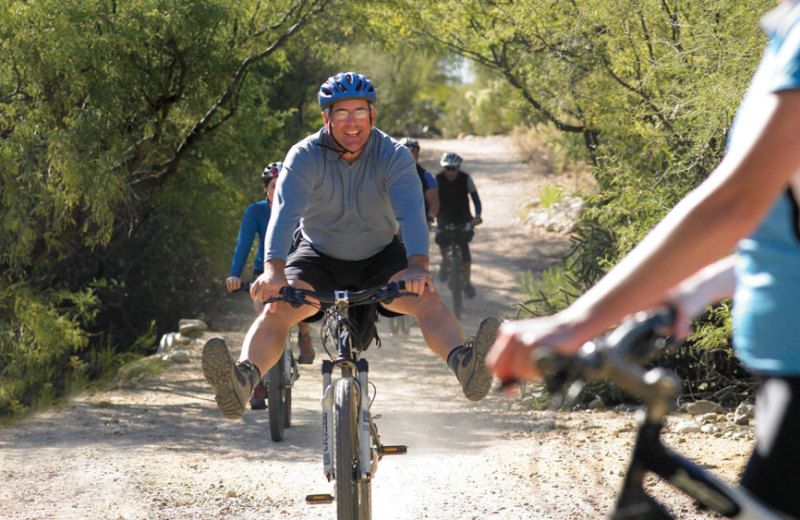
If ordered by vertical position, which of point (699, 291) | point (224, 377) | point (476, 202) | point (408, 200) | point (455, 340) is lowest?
point (224, 377)

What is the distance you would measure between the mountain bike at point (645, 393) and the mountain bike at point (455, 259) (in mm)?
10320

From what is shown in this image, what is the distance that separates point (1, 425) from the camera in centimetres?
752

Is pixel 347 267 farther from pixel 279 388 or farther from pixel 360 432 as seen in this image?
pixel 279 388

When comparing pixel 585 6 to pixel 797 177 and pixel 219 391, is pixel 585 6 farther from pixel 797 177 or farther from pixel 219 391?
pixel 797 177

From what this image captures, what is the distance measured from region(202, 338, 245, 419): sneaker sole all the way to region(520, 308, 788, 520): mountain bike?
2.55 meters

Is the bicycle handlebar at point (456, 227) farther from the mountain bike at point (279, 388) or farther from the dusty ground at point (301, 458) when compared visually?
the mountain bike at point (279, 388)

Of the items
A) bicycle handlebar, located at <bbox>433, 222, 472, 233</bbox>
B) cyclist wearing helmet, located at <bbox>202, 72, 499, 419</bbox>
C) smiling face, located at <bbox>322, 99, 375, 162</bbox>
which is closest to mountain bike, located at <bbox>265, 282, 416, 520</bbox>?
cyclist wearing helmet, located at <bbox>202, 72, 499, 419</bbox>

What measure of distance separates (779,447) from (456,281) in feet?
34.2

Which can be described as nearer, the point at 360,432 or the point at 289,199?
the point at 360,432

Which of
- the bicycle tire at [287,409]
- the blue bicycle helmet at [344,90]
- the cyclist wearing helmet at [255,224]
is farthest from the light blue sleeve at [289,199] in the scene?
the bicycle tire at [287,409]

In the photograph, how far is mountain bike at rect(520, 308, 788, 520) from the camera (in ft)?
4.90

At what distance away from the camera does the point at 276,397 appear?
6.63 meters

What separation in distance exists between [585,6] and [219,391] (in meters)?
4.85

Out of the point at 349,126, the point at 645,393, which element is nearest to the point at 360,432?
the point at 349,126
